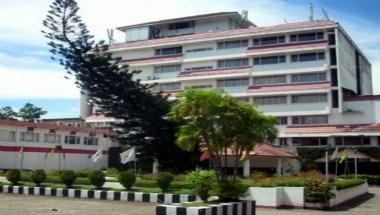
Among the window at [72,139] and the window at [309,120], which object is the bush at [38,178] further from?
the window at [309,120]

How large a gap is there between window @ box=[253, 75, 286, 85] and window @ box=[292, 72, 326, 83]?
3.49 feet

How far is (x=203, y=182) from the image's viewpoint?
40.6ft

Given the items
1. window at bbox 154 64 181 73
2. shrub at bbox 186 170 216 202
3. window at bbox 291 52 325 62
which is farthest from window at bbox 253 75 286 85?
shrub at bbox 186 170 216 202

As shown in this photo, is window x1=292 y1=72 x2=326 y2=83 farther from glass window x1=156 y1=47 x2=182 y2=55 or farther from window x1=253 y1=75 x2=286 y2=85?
glass window x1=156 y1=47 x2=182 y2=55

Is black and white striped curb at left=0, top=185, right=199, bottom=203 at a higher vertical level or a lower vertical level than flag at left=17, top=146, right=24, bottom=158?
lower

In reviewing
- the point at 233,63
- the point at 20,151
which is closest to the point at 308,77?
the point at 233,63

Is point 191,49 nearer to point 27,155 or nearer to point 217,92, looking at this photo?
point 27,155

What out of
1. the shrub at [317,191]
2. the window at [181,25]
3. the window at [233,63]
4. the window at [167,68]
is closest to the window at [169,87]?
the window at [167,68]

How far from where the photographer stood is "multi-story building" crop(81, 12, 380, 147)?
151ft

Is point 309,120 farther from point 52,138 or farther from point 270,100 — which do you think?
point 52,138

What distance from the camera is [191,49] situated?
54.6 m

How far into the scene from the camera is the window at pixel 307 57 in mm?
47375

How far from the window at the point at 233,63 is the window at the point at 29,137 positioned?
19.3 meters

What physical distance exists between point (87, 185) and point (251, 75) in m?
29.1
